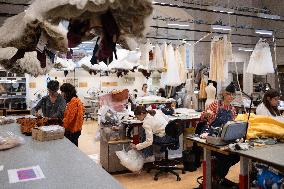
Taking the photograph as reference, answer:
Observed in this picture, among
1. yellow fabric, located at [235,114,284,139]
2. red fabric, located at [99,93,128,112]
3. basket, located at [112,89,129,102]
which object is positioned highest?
basket, located at [112,89,129,102]

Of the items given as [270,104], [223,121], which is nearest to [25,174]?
[223,121]


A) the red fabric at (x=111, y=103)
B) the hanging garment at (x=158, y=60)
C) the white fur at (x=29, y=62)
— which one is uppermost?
the hanging garment at (x=158, y=60)

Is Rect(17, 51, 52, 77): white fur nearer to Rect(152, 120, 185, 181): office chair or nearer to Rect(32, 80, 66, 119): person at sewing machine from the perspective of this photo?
Rect(32, 80, 66, 119): person at sewing machine

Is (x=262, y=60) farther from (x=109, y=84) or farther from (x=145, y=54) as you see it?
(x=109, y=84)

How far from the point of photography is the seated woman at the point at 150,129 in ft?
17.8

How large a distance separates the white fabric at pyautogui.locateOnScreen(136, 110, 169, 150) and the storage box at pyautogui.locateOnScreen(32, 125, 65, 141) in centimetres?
194

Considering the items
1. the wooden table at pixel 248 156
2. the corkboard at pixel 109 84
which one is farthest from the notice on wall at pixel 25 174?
the corkboard at pixel 109 84

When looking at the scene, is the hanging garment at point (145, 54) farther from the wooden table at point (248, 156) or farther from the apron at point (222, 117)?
the wooden table at point (248, 156)

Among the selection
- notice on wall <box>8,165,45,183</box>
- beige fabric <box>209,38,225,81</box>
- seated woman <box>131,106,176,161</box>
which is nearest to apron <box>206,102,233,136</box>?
seated woman <box>131,106,176,161</box>

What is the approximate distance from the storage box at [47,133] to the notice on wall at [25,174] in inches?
44.8

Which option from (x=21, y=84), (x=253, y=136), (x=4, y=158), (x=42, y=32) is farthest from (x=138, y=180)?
(x=21, y=84)

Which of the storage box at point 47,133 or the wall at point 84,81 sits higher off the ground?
the wall at point 84,81

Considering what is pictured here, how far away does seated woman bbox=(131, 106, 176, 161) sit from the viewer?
17.8 feet

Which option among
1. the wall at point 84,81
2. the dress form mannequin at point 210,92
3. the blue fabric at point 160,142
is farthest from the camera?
the wall at point 84,81
